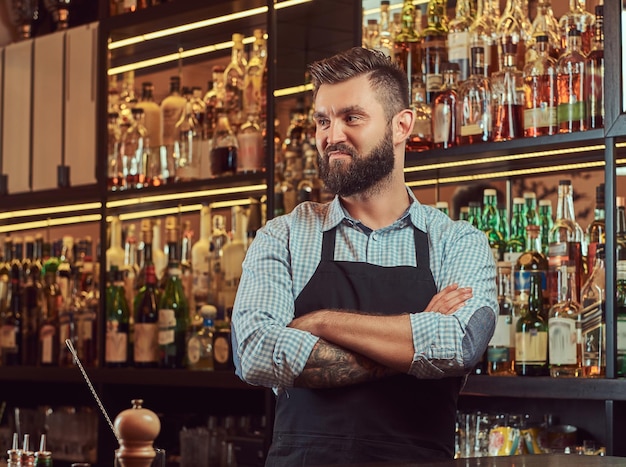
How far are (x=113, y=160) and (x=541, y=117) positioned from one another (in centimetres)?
159

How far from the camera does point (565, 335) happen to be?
271 centimetres

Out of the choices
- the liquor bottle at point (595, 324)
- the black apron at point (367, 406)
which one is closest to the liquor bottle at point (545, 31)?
the liquor bottle at point (595, 324)

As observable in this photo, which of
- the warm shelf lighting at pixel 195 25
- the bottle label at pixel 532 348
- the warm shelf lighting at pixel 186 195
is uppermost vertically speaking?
the warm shelf lighting at pixel 195 25

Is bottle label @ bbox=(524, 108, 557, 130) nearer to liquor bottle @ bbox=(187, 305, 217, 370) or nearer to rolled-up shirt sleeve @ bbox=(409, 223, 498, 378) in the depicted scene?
rolled-up shirt sleeve @ bbox=(409, 223, 498, 378)

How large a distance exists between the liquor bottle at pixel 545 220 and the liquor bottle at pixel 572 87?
31cm

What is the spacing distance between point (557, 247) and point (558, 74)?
1.39ft

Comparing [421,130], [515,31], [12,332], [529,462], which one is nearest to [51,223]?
[12,332]

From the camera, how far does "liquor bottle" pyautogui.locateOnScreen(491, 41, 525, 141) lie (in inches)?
112

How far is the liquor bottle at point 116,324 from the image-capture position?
3.67 m

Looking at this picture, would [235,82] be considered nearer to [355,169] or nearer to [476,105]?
[476,105]

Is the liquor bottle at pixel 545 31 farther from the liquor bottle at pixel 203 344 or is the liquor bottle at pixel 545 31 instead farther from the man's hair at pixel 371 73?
the liquor bottle at pixel 203 344

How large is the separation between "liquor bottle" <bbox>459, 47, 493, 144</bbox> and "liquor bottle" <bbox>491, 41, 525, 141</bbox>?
0.07 feet

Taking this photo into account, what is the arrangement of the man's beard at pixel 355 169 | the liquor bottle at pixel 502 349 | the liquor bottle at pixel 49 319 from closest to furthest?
1. the man's beard at pixel 355 169
2. the liquor bottle at pixel 502 349
3. the liquor bottle at pixel 49 319

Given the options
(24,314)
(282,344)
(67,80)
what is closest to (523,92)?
(282,344)
